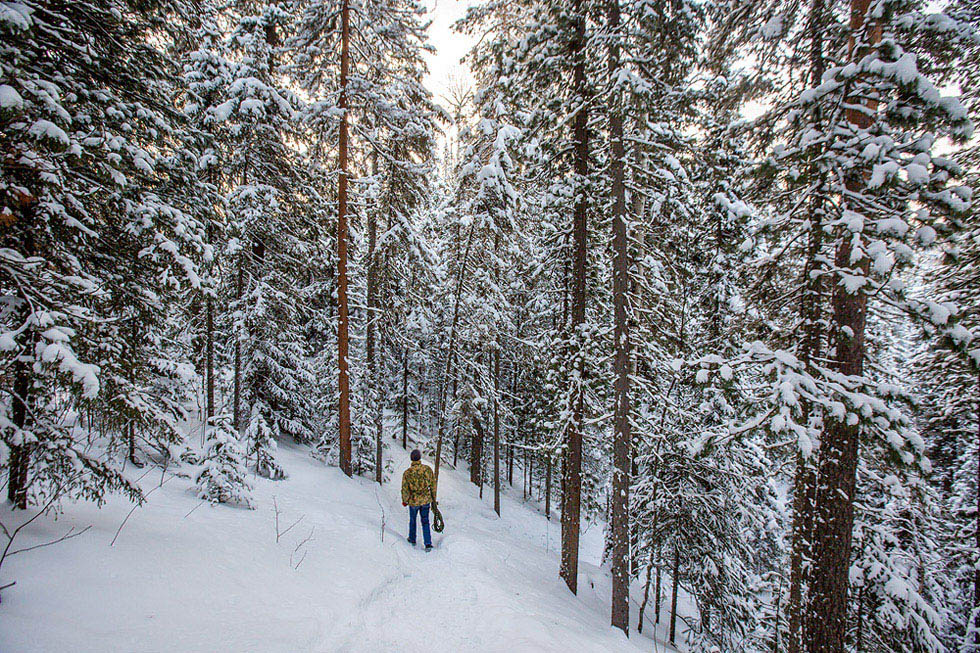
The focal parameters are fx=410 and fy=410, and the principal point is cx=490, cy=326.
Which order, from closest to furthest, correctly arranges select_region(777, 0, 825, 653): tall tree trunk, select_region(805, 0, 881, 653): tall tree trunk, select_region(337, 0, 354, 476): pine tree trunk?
select_region(805, 0, 881, 653): tall tree trunk → select_region(777, 0, 825, 653): tall tree trunk → select_region(337, 0, 354, 476): pine tree trunk

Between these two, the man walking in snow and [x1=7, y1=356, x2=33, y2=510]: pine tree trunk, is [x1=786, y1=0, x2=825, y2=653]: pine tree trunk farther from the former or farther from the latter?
[x1=7, y1=356, x2=33, y2=510]: pine tree trunk

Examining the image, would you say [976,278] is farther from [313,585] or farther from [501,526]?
[501,526]

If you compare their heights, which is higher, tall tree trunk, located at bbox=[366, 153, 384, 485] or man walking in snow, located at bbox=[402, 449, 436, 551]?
tall tree trunk, located at bbox=[366, 153, 384, 485]

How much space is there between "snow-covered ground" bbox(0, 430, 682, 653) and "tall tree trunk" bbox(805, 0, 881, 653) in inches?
118

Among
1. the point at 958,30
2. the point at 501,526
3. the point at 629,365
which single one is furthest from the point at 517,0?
the point at 501,526

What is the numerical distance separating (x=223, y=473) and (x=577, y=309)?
7.86 meters

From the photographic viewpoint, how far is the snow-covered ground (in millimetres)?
3949

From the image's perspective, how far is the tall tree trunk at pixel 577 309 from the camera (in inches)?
342

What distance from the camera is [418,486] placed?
903cm

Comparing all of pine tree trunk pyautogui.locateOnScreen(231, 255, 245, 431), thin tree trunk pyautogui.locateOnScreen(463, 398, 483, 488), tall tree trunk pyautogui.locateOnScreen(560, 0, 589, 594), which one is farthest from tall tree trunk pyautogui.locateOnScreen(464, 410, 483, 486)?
tall tree trunk pyautogui.locateOnScreen(560, 0, 589, 594)

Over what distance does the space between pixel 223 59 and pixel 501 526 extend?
18136mm

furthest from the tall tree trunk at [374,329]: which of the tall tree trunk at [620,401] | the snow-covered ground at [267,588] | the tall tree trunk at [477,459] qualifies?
the tall tree trunk at [620,401]

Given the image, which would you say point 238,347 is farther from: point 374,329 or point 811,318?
point 811,318

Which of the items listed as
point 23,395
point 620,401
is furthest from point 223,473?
point 620,401
